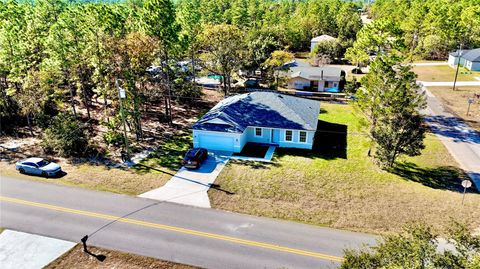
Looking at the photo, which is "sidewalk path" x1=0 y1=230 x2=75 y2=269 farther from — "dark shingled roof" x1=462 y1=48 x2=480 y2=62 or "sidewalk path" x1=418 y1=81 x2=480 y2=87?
"dark shingled roof" x1=462 y1=48 x2=480 y2=62

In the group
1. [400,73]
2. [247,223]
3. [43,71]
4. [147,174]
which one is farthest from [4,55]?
[400,73]

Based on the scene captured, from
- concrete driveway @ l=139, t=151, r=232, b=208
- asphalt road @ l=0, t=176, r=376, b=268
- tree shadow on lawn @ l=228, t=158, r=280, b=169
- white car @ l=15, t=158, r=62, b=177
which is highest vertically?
white car @ l=15, t=158, r=62, b=177

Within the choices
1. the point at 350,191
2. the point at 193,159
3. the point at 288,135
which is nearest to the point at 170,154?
the point at 193,159

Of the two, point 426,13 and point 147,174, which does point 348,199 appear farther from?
point 426,13

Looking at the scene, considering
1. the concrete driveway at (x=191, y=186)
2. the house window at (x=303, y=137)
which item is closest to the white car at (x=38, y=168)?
the concrete driveway at (x=191, y=186)

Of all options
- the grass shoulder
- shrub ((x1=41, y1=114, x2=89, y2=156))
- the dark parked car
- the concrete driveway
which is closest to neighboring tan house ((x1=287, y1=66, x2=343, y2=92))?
the concrete driveway

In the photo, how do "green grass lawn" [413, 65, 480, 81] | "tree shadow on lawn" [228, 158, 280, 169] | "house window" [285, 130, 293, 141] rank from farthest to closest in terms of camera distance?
1. "green grass lawn" [413, 65, 480, 81]
2. "house window" [285, 130, 293, 141]
3. "tree shadow on lawn" [228, 158, 280, 169]

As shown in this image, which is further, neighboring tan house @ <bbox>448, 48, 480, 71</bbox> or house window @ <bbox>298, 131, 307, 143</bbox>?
neighboring tan house @ <bbox>448, 48, 480, 71</bbox>
